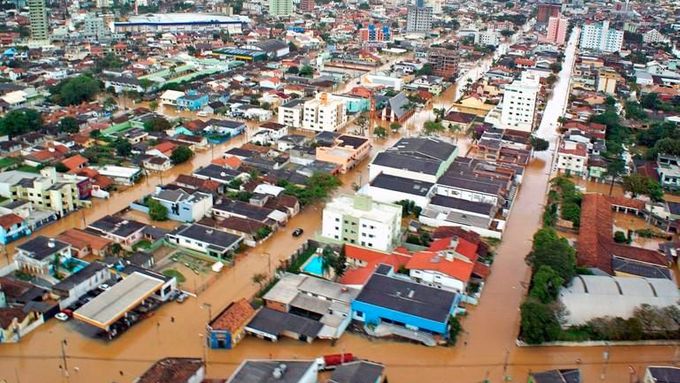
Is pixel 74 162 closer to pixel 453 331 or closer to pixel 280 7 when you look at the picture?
pixel 453 331

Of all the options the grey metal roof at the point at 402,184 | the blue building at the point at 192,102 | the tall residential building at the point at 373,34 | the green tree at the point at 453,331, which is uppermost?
the tall residential building at the point at 373,34

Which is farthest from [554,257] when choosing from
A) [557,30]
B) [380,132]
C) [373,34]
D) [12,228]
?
[557,30]

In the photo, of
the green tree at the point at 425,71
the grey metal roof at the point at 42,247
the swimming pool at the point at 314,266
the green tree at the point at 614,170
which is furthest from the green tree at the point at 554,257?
the green tree at the point at 425,71

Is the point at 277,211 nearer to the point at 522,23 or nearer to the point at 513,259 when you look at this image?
the point at 513,259

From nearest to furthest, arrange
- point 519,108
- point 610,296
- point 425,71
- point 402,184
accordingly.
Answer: point 610,296 < point 402,184 < point 519,108 < point 425,71

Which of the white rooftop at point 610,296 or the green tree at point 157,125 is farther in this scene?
the green tree at point 157,125

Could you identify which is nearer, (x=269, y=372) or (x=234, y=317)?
(x=269, y=372)

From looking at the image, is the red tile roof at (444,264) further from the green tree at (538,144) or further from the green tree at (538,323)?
the green tree at (538,144)

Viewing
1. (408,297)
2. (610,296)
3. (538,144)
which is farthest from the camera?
(538,144)

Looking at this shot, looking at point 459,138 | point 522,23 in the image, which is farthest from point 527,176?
point 522,23
